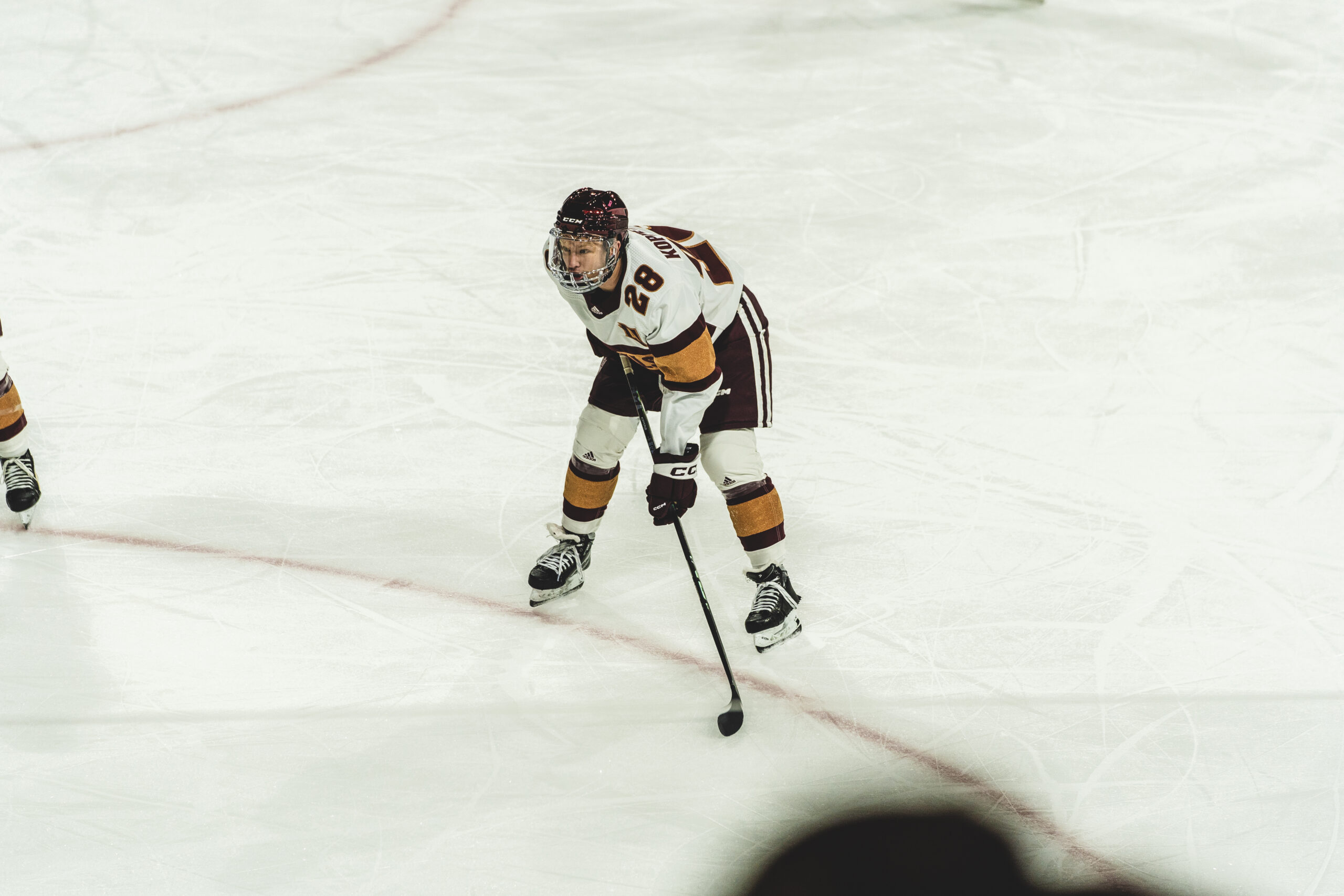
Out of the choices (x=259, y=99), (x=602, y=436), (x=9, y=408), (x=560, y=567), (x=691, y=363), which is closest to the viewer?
(x=691, y=363)

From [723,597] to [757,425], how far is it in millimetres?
456

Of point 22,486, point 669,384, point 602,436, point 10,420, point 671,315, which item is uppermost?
point 671,315

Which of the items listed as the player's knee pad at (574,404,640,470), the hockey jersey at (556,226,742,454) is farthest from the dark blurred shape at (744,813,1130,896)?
the player's knee pad at (574,404,640,470)

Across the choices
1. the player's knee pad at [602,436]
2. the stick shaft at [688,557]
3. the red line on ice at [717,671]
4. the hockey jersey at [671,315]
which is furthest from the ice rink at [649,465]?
the hockey jersey at [671,315]

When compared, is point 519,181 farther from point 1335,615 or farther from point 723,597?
point 1335,615

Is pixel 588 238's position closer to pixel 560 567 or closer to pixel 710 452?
pixel 710 452

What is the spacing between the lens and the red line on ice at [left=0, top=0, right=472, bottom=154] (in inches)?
189

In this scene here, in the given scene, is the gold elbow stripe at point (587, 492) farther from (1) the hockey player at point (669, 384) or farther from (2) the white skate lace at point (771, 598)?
(2) the white skate lace at point (771, 598)

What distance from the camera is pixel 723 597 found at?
8.98 ft

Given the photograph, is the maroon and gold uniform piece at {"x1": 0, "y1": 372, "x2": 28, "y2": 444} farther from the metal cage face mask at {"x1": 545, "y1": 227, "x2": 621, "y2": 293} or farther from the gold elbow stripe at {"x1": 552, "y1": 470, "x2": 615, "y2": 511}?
the metal cage face mask at {"x1": 545, "y1": 227, "x2": 621, "y2": 293}

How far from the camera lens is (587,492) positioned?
8.67ft

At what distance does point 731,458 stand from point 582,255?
57 cm

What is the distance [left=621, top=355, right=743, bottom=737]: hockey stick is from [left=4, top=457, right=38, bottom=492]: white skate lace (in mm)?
1578

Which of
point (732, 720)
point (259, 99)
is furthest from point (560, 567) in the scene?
point (259, 99)
